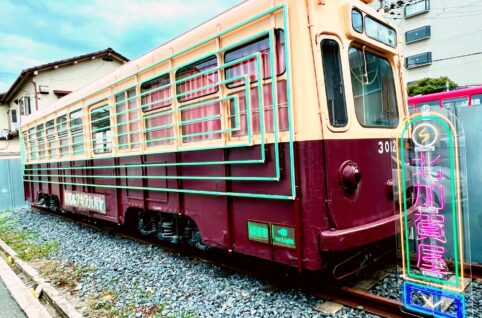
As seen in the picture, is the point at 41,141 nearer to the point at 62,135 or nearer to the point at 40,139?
the point at 40,139

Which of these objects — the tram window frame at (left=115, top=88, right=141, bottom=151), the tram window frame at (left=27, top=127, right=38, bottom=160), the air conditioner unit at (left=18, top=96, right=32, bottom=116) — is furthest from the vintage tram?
the air conditioner unit at (left=18, top=96, right=32, bottom=116)

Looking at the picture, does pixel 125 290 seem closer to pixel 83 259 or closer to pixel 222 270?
pixel 222 270

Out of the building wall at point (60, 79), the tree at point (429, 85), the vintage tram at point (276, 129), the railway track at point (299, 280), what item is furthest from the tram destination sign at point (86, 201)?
the tree at point (429, 85)

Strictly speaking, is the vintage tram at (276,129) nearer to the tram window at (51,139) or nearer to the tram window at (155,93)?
the tram window at (155,93)

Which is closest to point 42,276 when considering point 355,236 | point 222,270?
point 222,270

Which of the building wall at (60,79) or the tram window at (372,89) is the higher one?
the building wall at (60,79)

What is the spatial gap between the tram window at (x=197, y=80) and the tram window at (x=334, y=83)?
3.72ft

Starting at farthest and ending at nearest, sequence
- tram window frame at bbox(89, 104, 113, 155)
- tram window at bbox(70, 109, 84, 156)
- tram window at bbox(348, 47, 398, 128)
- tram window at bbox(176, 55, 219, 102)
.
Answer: tram window at bbox(70, 109, 84, 156), tram window frame at bbox(89, 104, 113, 155), tram window at bbox(176, 55, 219, 102), tram window at bbox(348, 47, 398, 128)

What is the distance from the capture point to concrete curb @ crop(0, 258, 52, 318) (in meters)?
3.89

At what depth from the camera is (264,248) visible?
3.54 m

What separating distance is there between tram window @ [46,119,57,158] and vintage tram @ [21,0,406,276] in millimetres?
4214

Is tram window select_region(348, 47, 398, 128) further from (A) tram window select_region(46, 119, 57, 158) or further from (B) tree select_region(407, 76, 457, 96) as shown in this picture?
(B) tree select_region(407, 76, 457, 96)

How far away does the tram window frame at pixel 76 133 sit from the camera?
23.0 feet

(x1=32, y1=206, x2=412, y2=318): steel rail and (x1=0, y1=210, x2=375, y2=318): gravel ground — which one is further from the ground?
(x1=32, y1=206, x2=412, y2=318): steel rail
